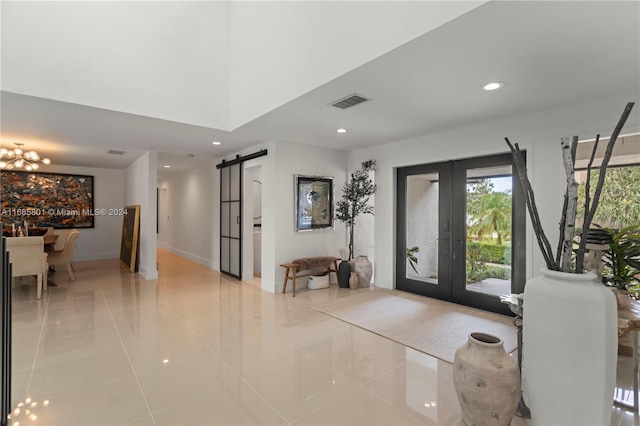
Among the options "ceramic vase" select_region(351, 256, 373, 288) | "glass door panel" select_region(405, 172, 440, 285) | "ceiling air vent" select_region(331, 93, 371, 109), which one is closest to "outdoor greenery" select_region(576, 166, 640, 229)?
"glass door panel" select_region(405, 172, 440, 285)

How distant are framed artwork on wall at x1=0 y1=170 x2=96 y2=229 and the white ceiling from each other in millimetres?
2759

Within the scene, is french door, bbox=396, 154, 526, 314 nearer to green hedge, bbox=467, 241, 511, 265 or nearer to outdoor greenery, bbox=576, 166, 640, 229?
green hedge, bbox=467, 241, 511, 265

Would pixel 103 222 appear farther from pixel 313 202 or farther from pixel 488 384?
pixel 488 384

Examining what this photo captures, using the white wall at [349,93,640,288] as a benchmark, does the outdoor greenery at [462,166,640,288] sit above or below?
below

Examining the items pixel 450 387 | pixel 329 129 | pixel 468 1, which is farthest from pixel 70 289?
pixel 468 1

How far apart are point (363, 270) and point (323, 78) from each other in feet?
11.5

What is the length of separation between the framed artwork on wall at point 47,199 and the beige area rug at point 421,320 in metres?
7.45

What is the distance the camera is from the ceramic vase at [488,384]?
180 centimetres

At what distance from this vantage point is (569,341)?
1607 millimetres

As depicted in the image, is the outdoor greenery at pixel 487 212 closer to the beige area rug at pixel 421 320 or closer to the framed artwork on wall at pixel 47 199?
the beige area rug at pixel 421 320

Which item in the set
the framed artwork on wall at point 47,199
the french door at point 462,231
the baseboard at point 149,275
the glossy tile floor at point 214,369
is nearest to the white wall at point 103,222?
the framed artwork on wall at point 47,199

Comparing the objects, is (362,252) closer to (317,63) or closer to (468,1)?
(317,63)

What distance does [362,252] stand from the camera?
20.3 feet

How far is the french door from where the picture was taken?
13.4 feet
